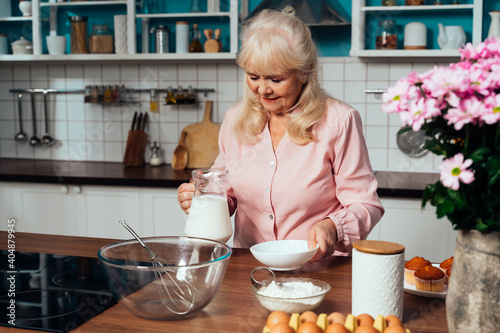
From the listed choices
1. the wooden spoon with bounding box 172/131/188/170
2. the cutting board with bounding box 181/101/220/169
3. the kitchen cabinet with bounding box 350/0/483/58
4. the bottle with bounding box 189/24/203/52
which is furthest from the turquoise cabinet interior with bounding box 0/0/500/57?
the wooden spoon with bounding box 172/131/188/170

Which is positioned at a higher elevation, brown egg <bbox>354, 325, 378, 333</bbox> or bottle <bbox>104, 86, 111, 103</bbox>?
bottle <bbox>104, 86, 111, 103</bbox>

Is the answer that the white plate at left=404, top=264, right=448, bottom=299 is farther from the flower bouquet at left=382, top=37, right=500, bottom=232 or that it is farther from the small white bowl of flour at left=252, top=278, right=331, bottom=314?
the flower bouquet at left=382, top=37, right=500, bottom=232

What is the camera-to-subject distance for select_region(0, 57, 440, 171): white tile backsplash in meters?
2.97

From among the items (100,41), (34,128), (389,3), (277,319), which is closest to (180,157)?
(100,41)

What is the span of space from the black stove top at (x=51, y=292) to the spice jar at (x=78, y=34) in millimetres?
1906

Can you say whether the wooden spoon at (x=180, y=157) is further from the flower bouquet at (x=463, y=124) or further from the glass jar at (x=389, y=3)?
the flower bouquet at (x=463, y=124)

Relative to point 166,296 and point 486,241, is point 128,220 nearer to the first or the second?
point 166,296

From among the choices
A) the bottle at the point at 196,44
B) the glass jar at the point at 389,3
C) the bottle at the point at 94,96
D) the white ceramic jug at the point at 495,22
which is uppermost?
the glass jar at the point at 389,3

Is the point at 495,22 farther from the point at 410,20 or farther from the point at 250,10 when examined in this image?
the point at 250,10

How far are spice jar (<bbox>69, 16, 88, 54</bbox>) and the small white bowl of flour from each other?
2.41 metres

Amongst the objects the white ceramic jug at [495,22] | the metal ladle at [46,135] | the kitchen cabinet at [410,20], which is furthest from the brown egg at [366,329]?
the metal ladle at [46,135]

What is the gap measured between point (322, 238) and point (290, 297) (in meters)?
0.28

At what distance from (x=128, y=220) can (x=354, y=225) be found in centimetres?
166

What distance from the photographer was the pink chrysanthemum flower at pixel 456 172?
27.2 inches
